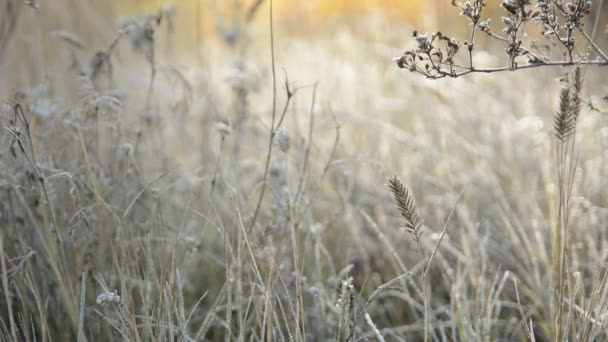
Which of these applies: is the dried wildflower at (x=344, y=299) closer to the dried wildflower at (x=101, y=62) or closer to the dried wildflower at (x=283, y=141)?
the dried wildflower at (x=283, y=141)

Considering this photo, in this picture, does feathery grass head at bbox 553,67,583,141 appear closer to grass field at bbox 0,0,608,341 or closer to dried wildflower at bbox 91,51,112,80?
grass field at bbox 0,0,608,341

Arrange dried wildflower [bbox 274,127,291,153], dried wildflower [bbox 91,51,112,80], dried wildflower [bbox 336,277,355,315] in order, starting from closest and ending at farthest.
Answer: dried wildflower [bbox 336,277,355,315]
dried wildflower [bbox 274,127,291,153]
dried wildflower [bbox 91,51,112,80]

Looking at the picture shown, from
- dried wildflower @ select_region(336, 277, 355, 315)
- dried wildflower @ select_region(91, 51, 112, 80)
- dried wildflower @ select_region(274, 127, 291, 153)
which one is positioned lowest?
dried wildflower @ select_region(336, 277, 355, 315)

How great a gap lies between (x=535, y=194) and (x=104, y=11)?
93.7 inches

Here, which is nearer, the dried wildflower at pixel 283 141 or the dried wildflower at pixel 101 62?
the dried wildflower at pixel 283 141

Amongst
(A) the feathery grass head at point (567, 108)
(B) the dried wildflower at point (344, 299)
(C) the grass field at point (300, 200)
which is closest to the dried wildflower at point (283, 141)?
(C) the grass field at point (300, 200)

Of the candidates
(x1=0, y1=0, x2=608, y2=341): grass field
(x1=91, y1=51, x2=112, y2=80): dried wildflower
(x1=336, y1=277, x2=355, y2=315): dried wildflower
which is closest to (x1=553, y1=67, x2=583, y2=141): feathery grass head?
(x1=0, y1=0, x2=608, y2=341): grass field

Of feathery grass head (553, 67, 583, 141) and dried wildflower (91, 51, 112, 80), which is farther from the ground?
dried wildflower (91, 51, 112, 80)

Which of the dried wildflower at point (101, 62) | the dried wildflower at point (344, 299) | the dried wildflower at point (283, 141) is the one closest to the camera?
the dried wildflower at point (344, 299)

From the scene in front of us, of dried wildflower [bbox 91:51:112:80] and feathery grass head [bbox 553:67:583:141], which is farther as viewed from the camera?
dried wildflower [bbox 91:51:112:80]

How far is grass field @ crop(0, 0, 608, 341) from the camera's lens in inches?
47.1

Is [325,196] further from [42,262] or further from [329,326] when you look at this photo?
[42,262]

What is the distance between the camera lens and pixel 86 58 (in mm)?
3629

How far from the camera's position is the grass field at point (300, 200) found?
1196 millimetres
